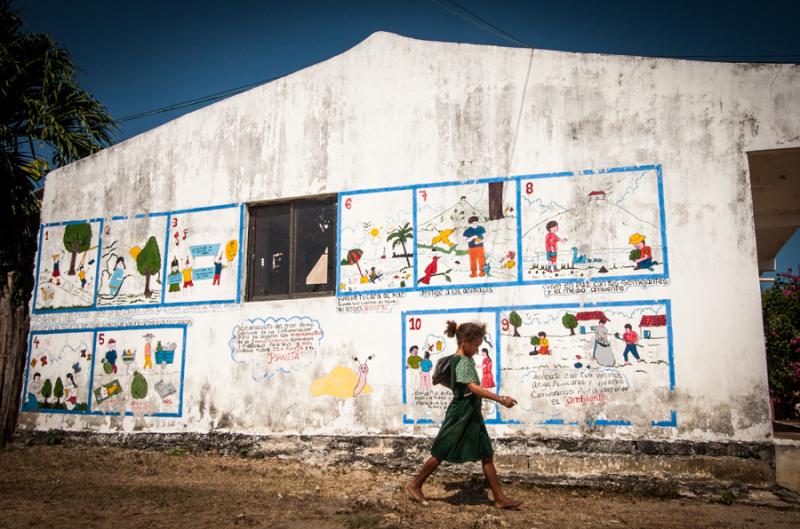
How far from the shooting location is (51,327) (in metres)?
9.69

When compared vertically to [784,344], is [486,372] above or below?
below

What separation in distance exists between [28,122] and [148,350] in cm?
523

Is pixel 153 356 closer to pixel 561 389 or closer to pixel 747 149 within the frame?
pixel 561 389

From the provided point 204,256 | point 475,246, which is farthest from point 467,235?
point 204,256

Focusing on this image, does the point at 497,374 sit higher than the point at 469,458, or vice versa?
the point at 497,374

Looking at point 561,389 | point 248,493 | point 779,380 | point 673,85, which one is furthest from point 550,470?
point 779,380

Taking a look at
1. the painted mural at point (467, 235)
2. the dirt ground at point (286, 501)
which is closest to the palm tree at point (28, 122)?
the dirt ground at point (286, 501)

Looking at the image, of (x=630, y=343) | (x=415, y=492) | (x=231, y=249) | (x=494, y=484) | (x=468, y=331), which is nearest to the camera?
(x=494, y=484)

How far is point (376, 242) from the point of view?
26.5 feet

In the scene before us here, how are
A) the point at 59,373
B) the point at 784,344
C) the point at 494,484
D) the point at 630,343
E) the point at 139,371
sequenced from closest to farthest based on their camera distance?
the point at 494,484 < the point at 630,343 < the point at 139,371 < the point at 59,373 < the point at 784,344

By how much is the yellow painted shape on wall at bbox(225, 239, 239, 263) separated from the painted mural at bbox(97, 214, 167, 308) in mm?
1115

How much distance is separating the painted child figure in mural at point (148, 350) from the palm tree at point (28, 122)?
351 centimetres

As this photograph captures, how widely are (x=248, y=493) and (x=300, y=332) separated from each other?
2252mm

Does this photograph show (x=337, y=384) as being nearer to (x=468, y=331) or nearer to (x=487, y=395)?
(x=468, y=331)
